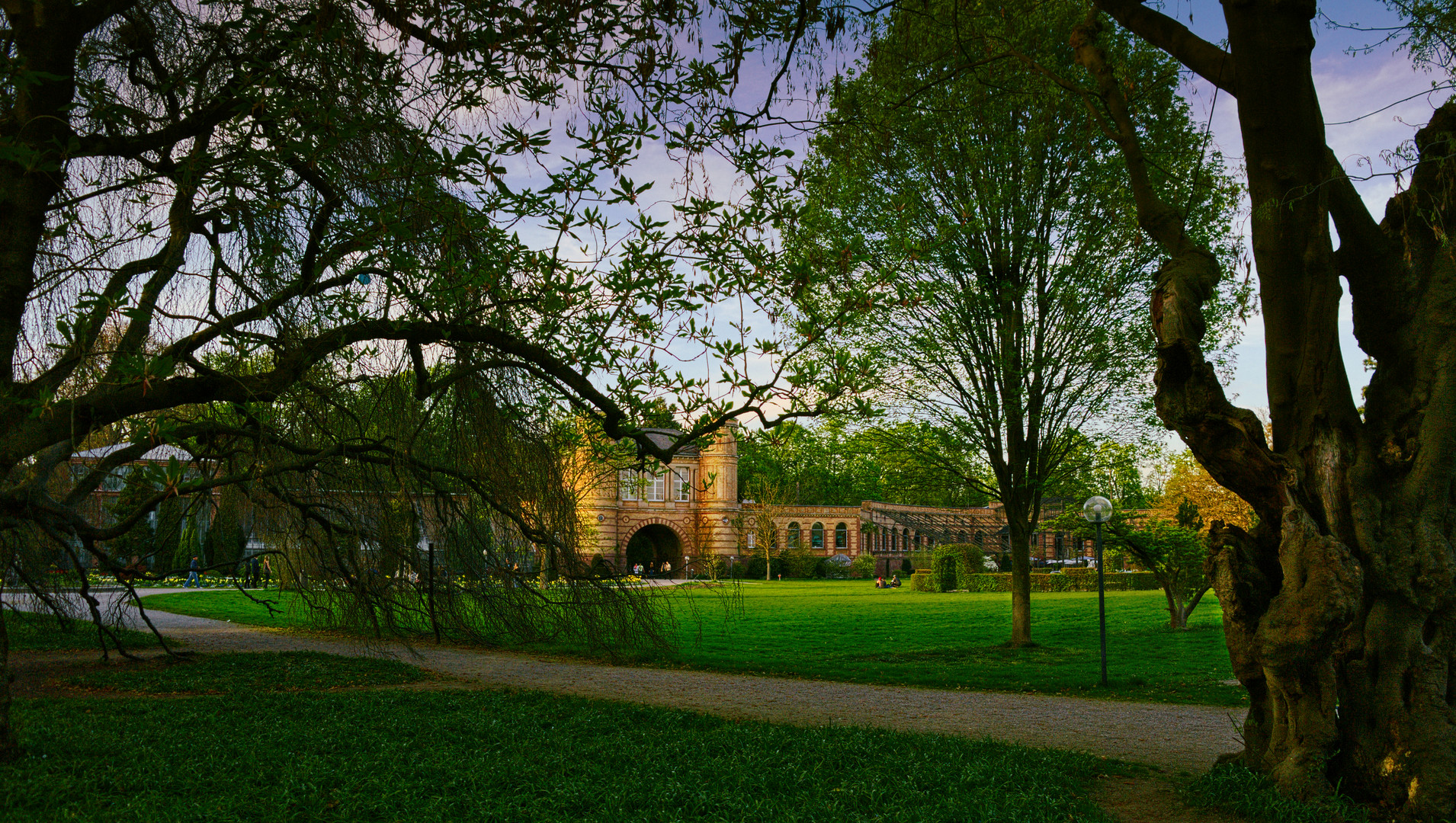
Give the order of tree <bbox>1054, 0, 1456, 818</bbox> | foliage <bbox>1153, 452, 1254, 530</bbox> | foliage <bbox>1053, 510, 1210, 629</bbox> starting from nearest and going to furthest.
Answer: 1. tree <bbox>1054, 0, 1456, 818</bbox>
2. foliage <bbox>1053, 510, 1210, 629</bbox>
3. foliage <bbox>1153, 452, 1254, 530</bbox>

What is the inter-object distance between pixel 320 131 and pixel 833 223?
363 inches

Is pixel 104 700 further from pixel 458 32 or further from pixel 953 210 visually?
pixel 953 210

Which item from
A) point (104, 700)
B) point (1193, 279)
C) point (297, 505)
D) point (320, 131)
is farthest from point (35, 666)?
point (1193, 279)

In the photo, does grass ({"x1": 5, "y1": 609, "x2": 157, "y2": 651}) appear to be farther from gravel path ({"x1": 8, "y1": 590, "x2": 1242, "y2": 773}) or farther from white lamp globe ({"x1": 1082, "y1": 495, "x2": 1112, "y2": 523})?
white lamp globe ({"x1": 1082, "y1": 495, "x2": 1112, "y2": 523})

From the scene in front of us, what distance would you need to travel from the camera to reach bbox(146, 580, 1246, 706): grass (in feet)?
37.2

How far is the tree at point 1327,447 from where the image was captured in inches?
197

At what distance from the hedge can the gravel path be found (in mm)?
28935

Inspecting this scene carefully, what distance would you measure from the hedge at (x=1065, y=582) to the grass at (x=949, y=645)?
8.55m

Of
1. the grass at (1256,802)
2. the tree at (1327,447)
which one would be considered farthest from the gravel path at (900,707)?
the tree at (1327,447)

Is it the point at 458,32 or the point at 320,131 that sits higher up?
the point at 458,32

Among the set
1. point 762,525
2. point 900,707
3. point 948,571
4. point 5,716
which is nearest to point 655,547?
point 762,525

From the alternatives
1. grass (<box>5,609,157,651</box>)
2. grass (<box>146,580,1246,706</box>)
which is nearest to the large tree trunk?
grass (<box>146,580,1246,706</box>)

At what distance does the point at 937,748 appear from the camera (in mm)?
6527

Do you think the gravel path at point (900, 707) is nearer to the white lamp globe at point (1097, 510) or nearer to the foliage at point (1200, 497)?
the white lamp globe at point (1097, 510)
